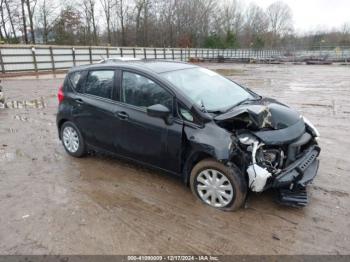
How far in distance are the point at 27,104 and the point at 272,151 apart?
9010 mm

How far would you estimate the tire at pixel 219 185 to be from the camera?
3.05m

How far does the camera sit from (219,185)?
3.19m

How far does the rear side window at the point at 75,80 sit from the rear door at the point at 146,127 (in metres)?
1.04

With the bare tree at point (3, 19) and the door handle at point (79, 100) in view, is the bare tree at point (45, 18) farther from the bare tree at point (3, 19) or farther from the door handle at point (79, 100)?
the door handle at point (79, 100)

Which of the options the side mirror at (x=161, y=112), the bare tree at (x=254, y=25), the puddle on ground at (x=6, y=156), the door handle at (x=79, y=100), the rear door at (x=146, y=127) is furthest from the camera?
the bare tree at (x=254, y=25)

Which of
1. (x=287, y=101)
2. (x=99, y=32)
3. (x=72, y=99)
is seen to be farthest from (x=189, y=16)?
(x=72, y=99)

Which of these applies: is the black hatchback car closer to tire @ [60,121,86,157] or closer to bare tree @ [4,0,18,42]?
tire @ [60,121,86,157]

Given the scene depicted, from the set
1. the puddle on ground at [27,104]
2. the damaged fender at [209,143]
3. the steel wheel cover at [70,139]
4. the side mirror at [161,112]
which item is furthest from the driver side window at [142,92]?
the puddle on ground at [27,104]

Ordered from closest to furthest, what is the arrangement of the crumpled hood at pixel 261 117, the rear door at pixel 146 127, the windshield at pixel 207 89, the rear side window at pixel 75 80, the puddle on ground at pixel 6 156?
1. the crumpled hood at pixel 261 117
2. the rear door at pixel 146 127
3. the windshield at pixel 207 89
4. the rear side window at pixel 75 80
5. the puddle on ground at pixel 6 156

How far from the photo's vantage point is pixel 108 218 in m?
3.12

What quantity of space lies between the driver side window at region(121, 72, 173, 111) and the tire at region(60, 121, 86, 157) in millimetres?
1238

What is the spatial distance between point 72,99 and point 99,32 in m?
43.8

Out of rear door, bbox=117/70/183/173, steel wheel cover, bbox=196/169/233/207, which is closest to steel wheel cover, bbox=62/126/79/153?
rear door, bbox=117/70/183/173

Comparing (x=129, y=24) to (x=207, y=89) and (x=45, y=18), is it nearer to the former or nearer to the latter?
(x=45, y=18)
